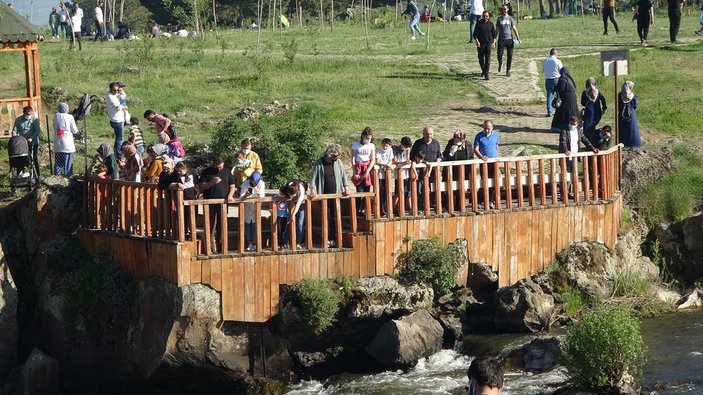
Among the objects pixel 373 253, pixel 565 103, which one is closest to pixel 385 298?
pixel 373 253

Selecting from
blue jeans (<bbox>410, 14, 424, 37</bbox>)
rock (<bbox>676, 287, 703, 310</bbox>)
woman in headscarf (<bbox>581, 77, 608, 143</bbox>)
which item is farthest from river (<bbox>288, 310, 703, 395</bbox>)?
blue jeans (<bbox>410, 14, 424, 37</bbox>)

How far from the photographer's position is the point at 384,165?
21125 mm

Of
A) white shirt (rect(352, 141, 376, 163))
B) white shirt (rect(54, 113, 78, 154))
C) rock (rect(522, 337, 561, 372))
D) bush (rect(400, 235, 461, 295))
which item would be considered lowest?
rock (rect(522, 337, 561, 372))

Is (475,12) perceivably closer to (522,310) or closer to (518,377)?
(522,310)

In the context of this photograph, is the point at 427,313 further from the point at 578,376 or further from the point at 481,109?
the point at 481,109

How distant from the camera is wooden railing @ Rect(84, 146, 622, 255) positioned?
2005 centimetres

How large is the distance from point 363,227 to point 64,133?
19.2 feet

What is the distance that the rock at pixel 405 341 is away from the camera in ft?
65.5

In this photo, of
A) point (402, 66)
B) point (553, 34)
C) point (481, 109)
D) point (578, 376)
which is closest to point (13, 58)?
point (402, 66)

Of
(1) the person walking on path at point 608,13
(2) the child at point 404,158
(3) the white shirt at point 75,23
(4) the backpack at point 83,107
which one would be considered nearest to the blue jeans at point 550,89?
(2) the child at point 404,158

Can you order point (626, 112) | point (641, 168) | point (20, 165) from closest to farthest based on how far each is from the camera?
point (20, 165)
point (641, 168)
point (626, 112)

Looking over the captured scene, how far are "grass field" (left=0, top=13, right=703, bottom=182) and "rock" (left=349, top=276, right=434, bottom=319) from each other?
19.9 ft

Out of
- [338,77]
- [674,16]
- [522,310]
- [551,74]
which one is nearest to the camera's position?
[522,310]

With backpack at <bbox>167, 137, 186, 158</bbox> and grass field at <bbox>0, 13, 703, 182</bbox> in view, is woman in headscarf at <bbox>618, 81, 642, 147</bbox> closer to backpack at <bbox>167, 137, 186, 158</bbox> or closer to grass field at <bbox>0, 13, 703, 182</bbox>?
grass field at <bbox>0, 13, 703, 182</bbox>
